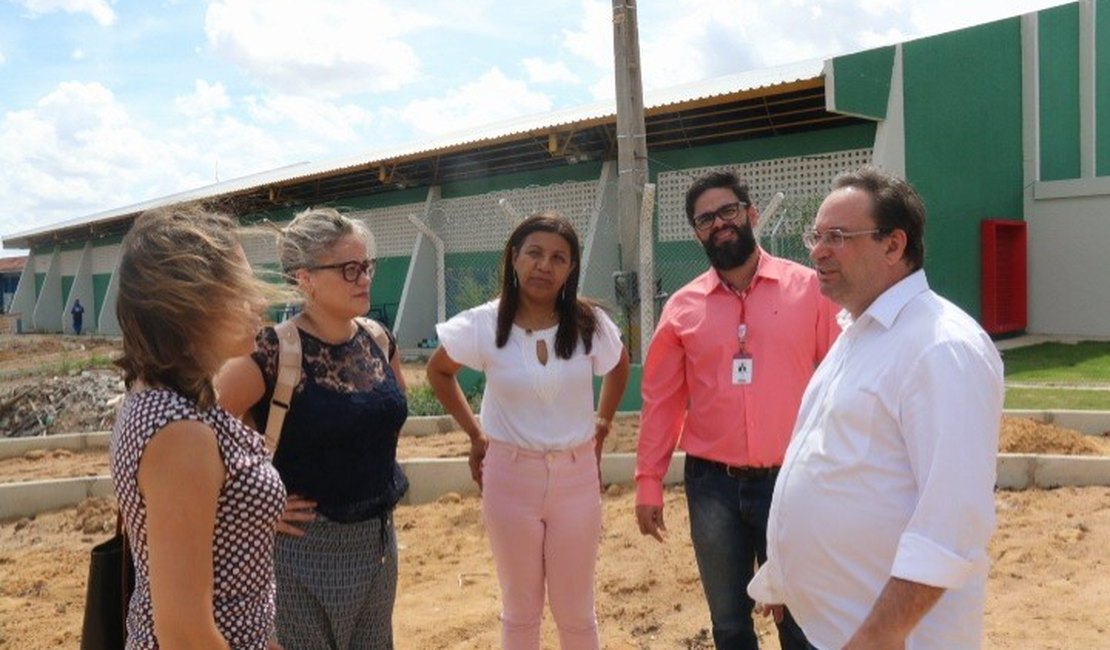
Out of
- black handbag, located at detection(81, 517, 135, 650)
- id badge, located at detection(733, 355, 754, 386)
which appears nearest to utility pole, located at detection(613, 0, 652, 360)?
id badge, located at detection(733, 355, 754, 386)

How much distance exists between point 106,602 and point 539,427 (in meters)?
1.57

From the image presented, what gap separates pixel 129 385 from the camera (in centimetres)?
189

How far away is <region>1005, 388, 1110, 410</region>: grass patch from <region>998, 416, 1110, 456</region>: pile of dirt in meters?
2.11

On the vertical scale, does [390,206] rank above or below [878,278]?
above

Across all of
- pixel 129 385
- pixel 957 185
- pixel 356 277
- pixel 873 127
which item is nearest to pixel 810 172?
pixel 873 127

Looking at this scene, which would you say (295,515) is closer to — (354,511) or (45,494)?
(354,511)

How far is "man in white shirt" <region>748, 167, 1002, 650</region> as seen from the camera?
71.1 inches

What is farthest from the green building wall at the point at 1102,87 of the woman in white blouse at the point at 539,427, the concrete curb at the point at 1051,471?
the woman in white blouse at the point at 539,427

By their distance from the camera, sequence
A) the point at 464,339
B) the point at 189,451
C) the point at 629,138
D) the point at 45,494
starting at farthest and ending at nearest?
the point at 629,138 → the point at 45,494 → the point at 464,339 → the point at 189,451

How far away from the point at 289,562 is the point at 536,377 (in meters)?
1.05

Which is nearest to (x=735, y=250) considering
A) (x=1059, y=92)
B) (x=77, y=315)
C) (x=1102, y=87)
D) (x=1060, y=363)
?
(x=1060, y=363)

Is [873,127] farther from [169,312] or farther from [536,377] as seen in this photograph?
[169,312]

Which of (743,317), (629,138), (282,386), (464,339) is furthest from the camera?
(629,138)

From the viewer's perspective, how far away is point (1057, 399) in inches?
392
